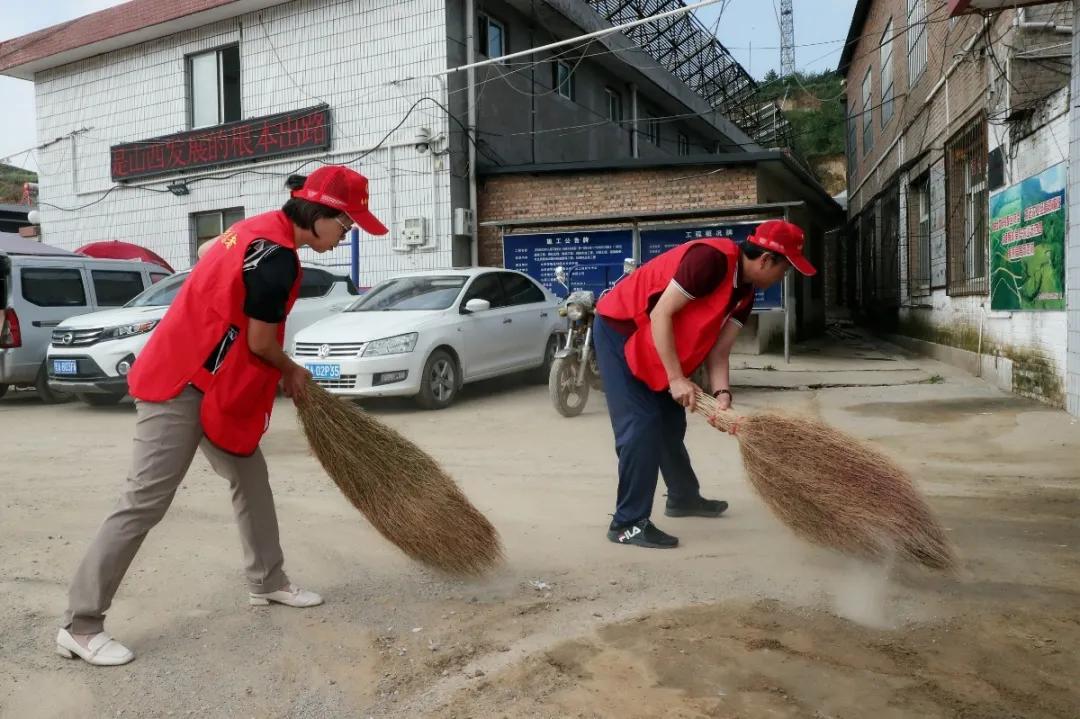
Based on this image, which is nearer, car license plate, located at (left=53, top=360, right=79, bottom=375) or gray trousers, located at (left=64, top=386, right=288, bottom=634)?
gray trousers, located at (left=64, top=386, right=288, bottom=634)

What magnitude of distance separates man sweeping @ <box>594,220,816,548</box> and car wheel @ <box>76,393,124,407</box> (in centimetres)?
754

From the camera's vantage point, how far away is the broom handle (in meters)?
3.96

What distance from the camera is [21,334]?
10.1m

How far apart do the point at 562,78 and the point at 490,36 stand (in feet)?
7.97

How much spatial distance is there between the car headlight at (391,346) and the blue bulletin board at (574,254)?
4613mm

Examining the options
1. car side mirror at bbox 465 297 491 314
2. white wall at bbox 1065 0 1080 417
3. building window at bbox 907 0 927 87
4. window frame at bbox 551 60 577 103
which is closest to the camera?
white wall at bbox 1065 0 1080 417

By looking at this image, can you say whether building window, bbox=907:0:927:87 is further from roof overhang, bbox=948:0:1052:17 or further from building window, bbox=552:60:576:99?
roof overhang, bbox=948:0:1052:17

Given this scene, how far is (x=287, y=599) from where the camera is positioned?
3.55 m

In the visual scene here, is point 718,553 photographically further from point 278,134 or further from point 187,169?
point 187,169

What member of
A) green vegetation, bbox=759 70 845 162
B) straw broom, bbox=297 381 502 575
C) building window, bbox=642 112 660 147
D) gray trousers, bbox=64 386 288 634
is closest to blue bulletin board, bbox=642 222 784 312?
straw broom, bbox=297 381 502 575

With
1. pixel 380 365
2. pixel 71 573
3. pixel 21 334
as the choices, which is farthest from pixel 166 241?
pixel 71 573

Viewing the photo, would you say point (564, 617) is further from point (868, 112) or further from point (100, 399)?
point (868, 112)

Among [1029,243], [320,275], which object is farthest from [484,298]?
[1029,243]

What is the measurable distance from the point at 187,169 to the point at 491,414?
10.3m
